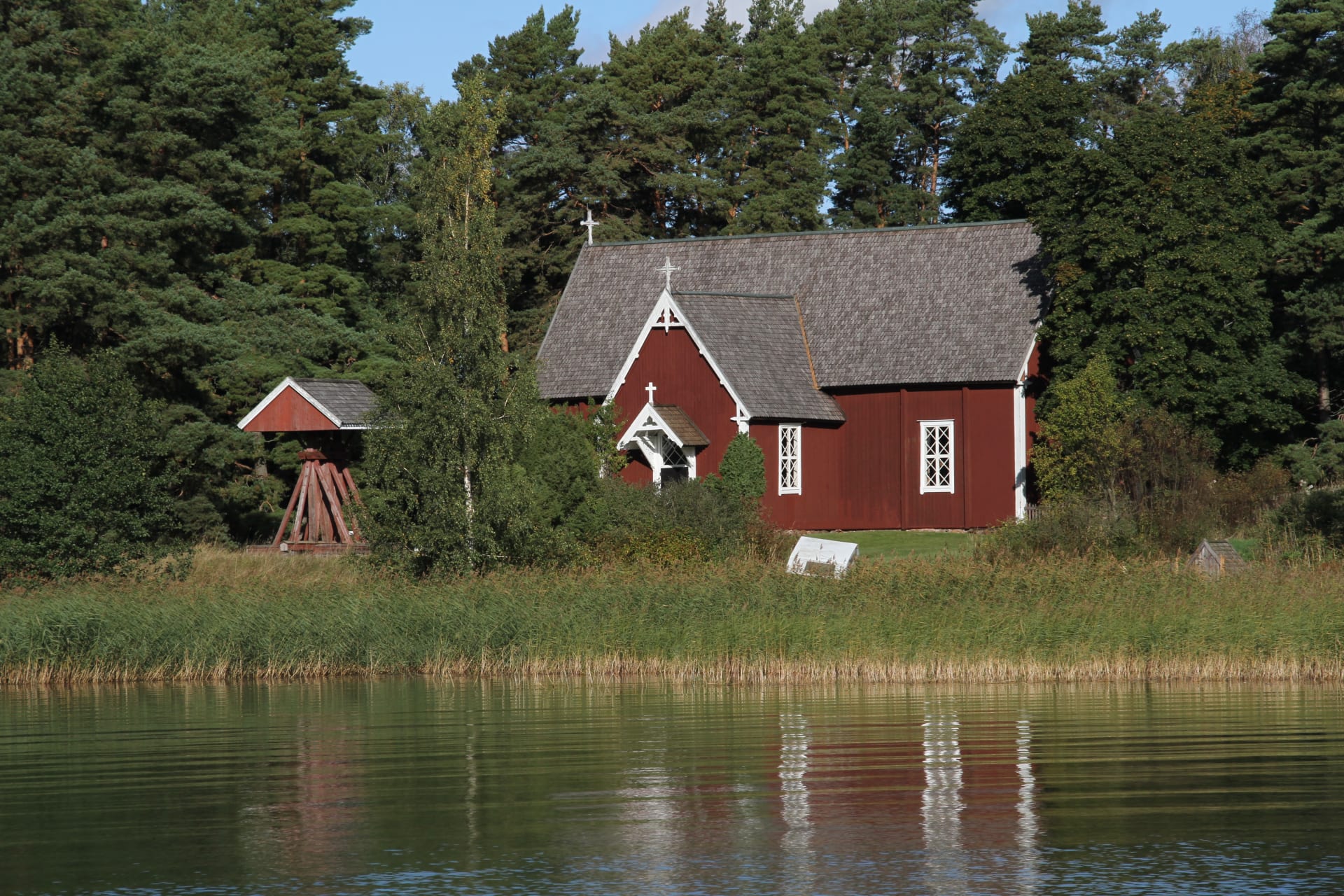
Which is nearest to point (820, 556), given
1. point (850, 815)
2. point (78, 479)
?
point (78, 479)

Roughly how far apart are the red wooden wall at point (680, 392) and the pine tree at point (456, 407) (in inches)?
393

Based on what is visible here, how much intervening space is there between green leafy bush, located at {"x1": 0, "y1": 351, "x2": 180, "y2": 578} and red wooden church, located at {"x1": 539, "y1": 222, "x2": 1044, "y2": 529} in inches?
481

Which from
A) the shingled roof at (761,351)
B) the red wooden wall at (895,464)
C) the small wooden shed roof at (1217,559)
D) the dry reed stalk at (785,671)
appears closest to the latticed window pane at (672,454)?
the red wooden wall at (895,464)

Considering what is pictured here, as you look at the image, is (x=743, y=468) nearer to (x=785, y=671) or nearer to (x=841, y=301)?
(x=841, y=301)

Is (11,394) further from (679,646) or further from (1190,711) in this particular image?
(1190,711)

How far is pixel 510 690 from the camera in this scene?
2364cm

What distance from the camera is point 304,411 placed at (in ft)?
124

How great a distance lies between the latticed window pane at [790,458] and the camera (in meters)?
42.8

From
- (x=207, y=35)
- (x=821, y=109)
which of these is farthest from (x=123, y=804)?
(x=821, y=109)

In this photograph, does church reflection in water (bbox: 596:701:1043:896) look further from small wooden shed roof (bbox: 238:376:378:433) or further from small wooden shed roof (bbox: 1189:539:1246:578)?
small wooden shed roof (bbox: 238:376:378:433)

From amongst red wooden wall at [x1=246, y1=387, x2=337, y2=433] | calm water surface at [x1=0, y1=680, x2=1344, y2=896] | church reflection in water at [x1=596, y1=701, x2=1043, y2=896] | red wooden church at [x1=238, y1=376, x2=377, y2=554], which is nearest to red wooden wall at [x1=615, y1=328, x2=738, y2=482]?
red wooden church at [x1=238, y1=376, x2=377, y2=554]

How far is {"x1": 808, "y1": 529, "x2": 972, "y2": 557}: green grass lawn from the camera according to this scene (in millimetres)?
37188

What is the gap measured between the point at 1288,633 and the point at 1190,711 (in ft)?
12.7

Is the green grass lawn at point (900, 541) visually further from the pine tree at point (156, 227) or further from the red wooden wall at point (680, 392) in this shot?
the pine tree at point (156, 227)
